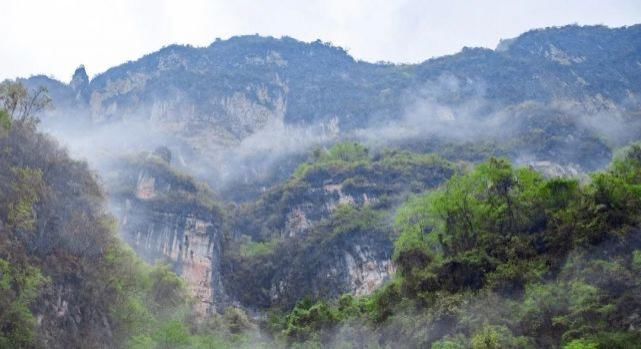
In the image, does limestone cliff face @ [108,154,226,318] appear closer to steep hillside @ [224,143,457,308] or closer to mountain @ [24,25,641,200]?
steep hillside @ [224,143,457,308]

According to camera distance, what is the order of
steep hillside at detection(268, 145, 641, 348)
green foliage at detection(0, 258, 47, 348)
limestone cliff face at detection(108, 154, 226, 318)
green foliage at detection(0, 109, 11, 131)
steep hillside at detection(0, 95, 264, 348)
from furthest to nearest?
1. limestone cliff face at detection(108, 154, 226, 318)
2. green foliage at detection(0, 109, 11, 131)
3. steep hillside at detection(0, 95, 264, 348)
4. green foliage at detection(0, 258, 47, 348)
5. steep hillside at detection(268, 145, 641, 348)

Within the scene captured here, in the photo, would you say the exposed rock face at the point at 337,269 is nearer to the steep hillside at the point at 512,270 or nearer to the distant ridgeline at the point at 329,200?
the distant ridgeline at the point at 329,200

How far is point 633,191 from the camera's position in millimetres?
27281

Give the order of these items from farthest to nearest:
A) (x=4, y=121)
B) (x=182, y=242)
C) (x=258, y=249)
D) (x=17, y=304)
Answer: (x=258, y=249)
(x=182, y=242)
(x=4, y=121)
(x=17, y=304)

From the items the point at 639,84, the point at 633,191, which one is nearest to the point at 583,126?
the point at 639,84

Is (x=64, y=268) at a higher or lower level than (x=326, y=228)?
lower

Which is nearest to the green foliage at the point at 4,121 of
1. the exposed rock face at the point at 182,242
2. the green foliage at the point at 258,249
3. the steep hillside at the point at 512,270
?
the steep hillside at the point at 512,270

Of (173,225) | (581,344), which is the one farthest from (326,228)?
(581,344)

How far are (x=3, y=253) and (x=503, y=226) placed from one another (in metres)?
23.9

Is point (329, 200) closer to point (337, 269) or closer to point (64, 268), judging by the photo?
point (337, 269)

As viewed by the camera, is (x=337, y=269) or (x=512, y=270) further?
(x=337, y=269)

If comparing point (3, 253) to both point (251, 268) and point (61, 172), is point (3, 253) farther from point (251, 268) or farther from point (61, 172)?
point (251, 268)

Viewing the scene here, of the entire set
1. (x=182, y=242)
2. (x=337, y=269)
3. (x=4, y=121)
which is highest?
(x=4, y=121)

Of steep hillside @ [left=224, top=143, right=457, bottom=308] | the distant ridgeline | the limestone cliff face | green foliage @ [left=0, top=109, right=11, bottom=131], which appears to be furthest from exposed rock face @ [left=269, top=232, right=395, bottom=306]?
green foliage @ [left=0, top=109, right=11, bottom=131]
